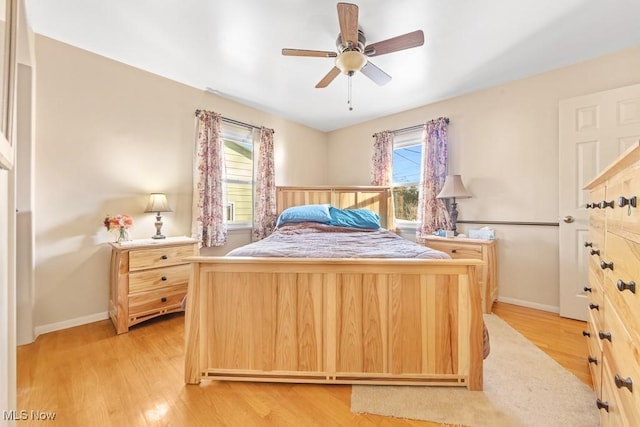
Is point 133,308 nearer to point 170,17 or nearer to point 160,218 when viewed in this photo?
point 160,218

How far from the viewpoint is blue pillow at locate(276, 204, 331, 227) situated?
317 cm

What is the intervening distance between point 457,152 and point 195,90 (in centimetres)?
331

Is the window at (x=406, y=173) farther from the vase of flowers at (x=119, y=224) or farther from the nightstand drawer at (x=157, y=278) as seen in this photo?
the vase of flowers at (x=119, y=224)

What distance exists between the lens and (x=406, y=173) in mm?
3820

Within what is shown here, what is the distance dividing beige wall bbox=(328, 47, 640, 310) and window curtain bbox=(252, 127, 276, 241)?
243 cm

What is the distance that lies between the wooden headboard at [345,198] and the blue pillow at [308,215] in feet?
1.67

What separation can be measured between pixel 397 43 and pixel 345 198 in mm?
2221

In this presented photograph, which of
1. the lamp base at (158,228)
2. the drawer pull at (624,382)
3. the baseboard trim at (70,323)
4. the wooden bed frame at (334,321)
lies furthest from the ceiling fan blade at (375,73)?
the baseboard trim at (70,323)

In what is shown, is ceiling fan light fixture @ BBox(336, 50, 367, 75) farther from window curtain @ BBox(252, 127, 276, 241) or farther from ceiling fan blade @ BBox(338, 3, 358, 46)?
window curtain @ BBox(252, 127, 276, 241)

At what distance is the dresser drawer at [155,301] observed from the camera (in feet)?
7.23

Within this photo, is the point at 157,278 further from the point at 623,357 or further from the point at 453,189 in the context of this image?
the point at 453,189

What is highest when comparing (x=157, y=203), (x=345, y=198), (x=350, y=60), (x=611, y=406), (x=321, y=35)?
(x=321, y=35)

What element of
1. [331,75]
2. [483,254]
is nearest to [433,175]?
[483,254]

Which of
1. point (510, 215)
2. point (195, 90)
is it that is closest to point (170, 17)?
point (195, 90)
